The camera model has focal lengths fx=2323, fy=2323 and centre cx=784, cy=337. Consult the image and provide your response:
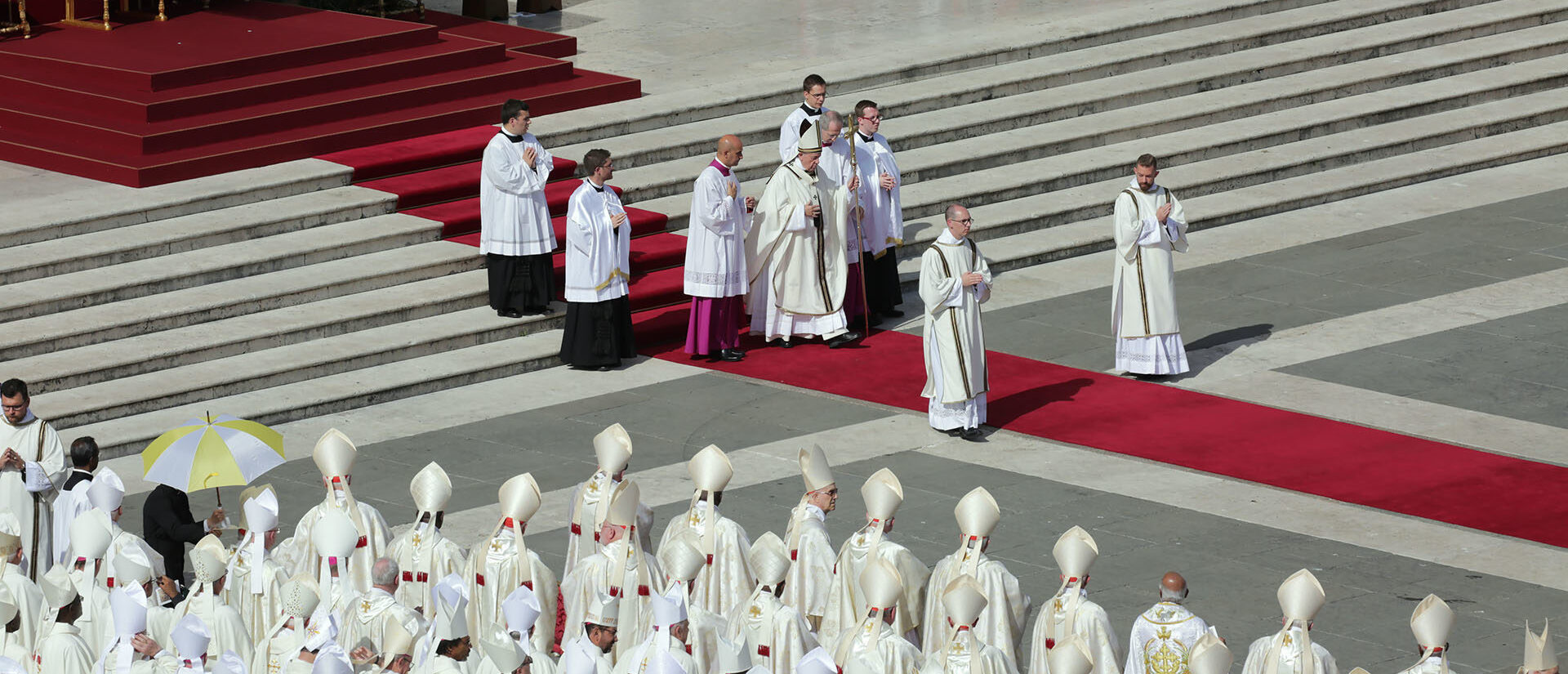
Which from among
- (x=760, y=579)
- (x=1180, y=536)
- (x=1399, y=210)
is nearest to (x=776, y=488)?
(x=1180, y=536)

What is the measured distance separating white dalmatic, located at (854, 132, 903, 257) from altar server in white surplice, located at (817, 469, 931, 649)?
20.4 feet

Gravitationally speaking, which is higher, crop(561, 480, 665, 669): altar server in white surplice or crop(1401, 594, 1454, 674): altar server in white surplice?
crop(1401, 594, 1454, 674): altar server in white surplice

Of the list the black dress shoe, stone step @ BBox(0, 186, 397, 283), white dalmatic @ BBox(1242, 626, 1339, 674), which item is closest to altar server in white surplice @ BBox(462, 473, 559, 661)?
white dalmatic @ BBox(1242, 626, 1339, 674)

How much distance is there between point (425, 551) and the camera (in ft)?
32.9

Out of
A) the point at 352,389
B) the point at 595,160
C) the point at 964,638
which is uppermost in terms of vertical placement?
the point at 595,160

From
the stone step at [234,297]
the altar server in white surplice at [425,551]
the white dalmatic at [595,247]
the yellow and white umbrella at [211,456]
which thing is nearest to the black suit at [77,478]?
the yellow and white umbrella at [211,456]

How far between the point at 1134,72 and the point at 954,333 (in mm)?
7552

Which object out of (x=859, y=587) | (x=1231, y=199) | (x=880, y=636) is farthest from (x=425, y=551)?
(x=1231, y=199)

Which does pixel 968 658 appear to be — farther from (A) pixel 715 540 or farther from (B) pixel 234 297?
(B) pixel 234 297

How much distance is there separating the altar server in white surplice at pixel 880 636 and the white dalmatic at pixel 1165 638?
0.96 metres

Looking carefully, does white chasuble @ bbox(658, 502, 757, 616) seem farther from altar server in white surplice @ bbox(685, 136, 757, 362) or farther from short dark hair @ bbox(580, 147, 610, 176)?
short dark hair @ bbox(580, 147, 610, 176)

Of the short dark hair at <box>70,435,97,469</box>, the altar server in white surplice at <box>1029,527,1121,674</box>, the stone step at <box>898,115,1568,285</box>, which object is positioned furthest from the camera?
the stone step at <box>898,115,1568,285</box>

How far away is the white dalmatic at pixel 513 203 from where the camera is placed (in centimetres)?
1576

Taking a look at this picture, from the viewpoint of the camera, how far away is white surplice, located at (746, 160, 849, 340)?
51.5ft
